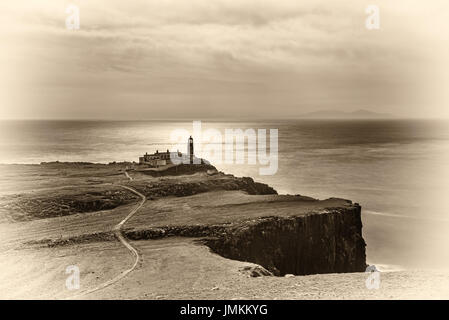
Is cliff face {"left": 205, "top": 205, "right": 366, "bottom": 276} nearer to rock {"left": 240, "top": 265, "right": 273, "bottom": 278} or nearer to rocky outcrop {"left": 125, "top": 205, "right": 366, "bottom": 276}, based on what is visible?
rocky outcrop {"left": 125, "top": 205, "right": 366, "bottom": 276}

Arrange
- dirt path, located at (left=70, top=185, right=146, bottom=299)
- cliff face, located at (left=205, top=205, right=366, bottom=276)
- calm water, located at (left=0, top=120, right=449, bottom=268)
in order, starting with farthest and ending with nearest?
1. calm water, located at (left=0, top=120, right=449, bottom=268)
2. cliff face, located at (left=205, top=205, right=366, bottom=276)
3. dirt path, located at (left=70, top=185, right=146, bottom=299)

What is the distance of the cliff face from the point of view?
32156mm

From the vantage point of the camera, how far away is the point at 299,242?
34719 millimetres

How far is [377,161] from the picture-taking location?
430 feet

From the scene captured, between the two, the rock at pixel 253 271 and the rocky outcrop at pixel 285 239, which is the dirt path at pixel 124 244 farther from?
the rock at pixel 253 271

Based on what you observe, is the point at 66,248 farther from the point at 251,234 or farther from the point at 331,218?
the point at 331,218

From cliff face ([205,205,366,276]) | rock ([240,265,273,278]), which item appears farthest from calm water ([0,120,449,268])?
rock ([240,265,273,278])

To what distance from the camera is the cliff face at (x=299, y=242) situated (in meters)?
32.2

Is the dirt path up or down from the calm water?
up

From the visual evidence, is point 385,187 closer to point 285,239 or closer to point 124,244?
point 285,239

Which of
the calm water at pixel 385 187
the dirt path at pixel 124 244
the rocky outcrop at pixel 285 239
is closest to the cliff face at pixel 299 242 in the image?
the rocky outcrop at pixel 285 239

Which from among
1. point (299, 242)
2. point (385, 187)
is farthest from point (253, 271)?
point (385, 187)

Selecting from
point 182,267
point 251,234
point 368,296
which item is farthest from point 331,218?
point 368,296

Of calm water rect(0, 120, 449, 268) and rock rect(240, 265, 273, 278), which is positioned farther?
calm water rect(0, 120, 449, 268)
